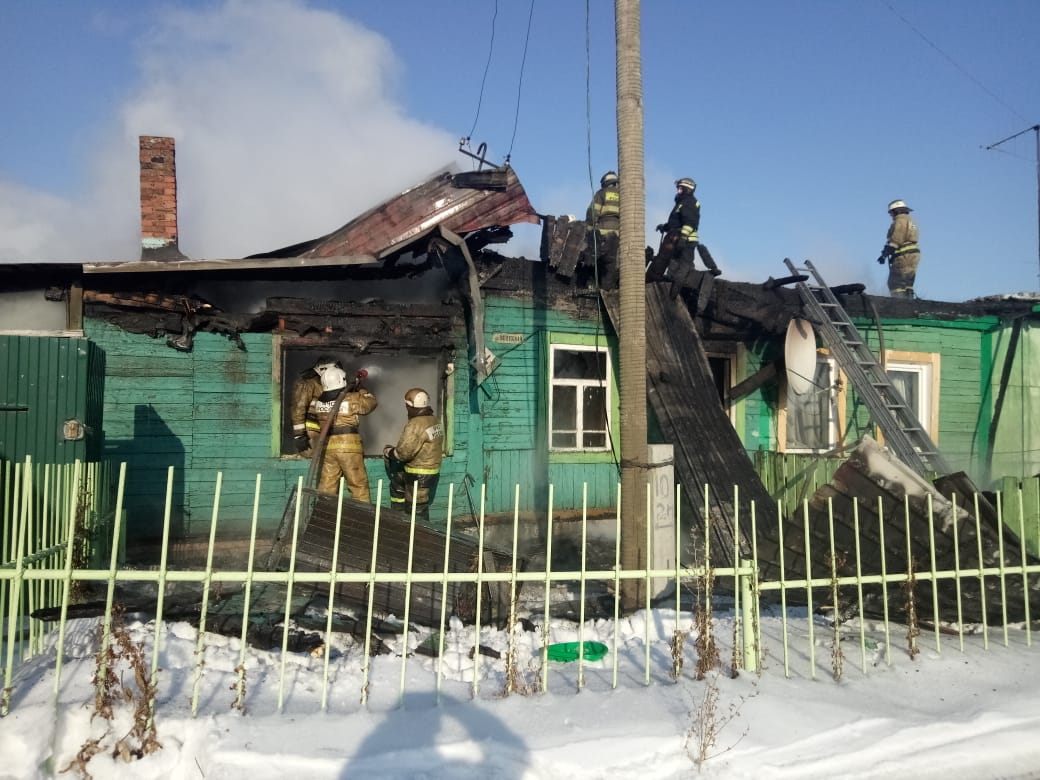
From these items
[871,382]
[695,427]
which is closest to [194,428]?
[695,427]

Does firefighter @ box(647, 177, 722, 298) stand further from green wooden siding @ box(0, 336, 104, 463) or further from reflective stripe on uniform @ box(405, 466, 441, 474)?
green wooden siding @ box(0, 336, 104, 463)

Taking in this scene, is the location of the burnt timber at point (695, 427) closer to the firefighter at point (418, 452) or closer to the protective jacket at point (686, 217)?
the protective jacket at point (686, 217)

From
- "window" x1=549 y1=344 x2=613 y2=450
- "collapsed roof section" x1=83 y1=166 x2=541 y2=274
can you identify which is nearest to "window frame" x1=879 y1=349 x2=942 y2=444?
"window" x1=549 y1=344 x2=613 y2=450

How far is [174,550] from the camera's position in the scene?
26.4 feet

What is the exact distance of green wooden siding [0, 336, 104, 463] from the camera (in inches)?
221

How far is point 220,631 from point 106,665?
1454 millimetres

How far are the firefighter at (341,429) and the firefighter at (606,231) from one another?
3.44 m

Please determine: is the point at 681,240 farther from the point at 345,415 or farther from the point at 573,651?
the point at 573,651

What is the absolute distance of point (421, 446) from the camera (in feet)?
25.7

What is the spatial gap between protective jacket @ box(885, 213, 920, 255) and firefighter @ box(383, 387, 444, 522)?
10.2 m

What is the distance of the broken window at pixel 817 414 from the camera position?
1195 cm

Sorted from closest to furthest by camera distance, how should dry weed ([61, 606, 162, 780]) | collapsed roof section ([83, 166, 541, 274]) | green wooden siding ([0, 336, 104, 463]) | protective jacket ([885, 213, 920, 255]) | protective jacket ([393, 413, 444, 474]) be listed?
dry weed ([61, 606, 162, 780])
green wooden siding ([0, 336, 104, 463])
protective jacket ([393, 413, 444, 474])
collapsed roof section ([83, 166, 541, 274])
protective jacket ([885, 213, 920, 255])

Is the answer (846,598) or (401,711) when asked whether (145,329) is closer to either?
(401,711)

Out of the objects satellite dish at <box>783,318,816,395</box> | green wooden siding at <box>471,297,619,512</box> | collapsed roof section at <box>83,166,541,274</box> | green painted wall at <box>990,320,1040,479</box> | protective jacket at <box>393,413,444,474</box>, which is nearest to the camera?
protective jacket at <box>393,413,444,474</box>
